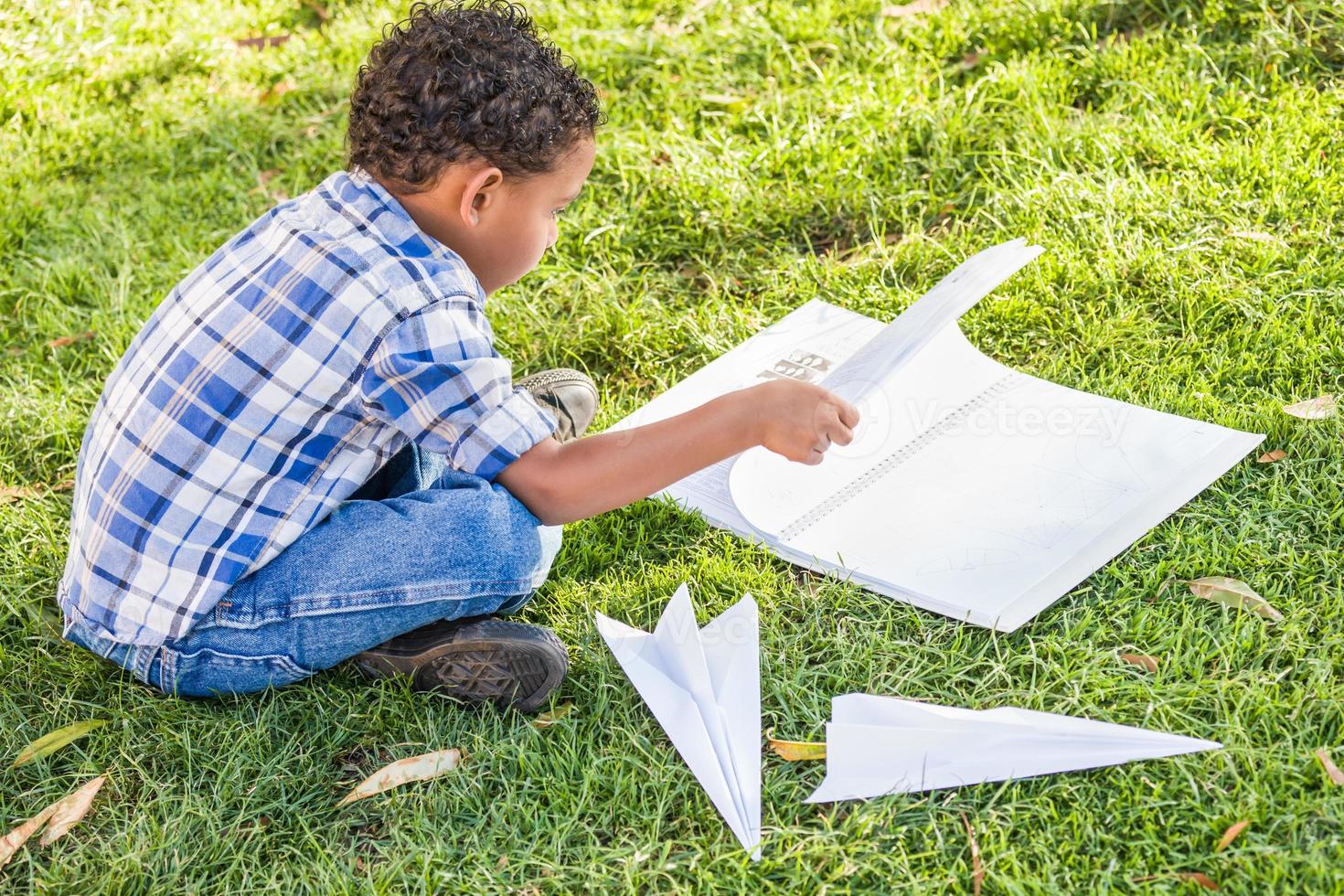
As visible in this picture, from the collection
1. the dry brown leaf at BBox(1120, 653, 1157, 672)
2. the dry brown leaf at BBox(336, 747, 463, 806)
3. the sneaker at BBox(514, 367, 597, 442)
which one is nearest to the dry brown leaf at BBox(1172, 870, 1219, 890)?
the dry brown leaf at BBox(1120, 653, 1157, 672)

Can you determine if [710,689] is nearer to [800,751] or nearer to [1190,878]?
[800,751]

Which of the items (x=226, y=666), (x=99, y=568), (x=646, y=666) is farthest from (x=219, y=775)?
(x=646, y=666)

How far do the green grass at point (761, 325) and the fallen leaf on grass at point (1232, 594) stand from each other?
0.9 inches

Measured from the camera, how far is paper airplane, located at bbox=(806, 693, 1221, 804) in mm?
1570

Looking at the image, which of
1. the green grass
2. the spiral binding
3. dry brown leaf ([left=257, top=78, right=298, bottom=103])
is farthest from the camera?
dry brown leaf ([left=257, top=78, right=298, bottom=103])

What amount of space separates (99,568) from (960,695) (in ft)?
3.80

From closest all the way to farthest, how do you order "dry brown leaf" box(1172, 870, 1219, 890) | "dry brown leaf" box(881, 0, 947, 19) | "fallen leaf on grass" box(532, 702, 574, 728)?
"dry brown leaf" box(1172, 870, 1219, 890)
"fallen leaf on grass" box(532, 702, 574, 728)
"dry brown leaf" box(881, 0, 947, 19)

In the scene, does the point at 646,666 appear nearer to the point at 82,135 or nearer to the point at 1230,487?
the point at 1230,487

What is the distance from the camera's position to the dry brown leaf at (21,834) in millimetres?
1683

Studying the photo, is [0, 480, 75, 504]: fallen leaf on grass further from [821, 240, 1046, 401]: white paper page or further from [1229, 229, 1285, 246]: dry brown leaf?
[1229, 229, 1285, 246]: dry brown leaf

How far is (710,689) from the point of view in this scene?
175 cm

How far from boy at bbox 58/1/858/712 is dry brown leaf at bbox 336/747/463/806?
0.34 feet

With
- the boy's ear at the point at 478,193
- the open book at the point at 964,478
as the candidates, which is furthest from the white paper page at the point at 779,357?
the boy's ear at the point at 478,193

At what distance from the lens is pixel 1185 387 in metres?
2.20
